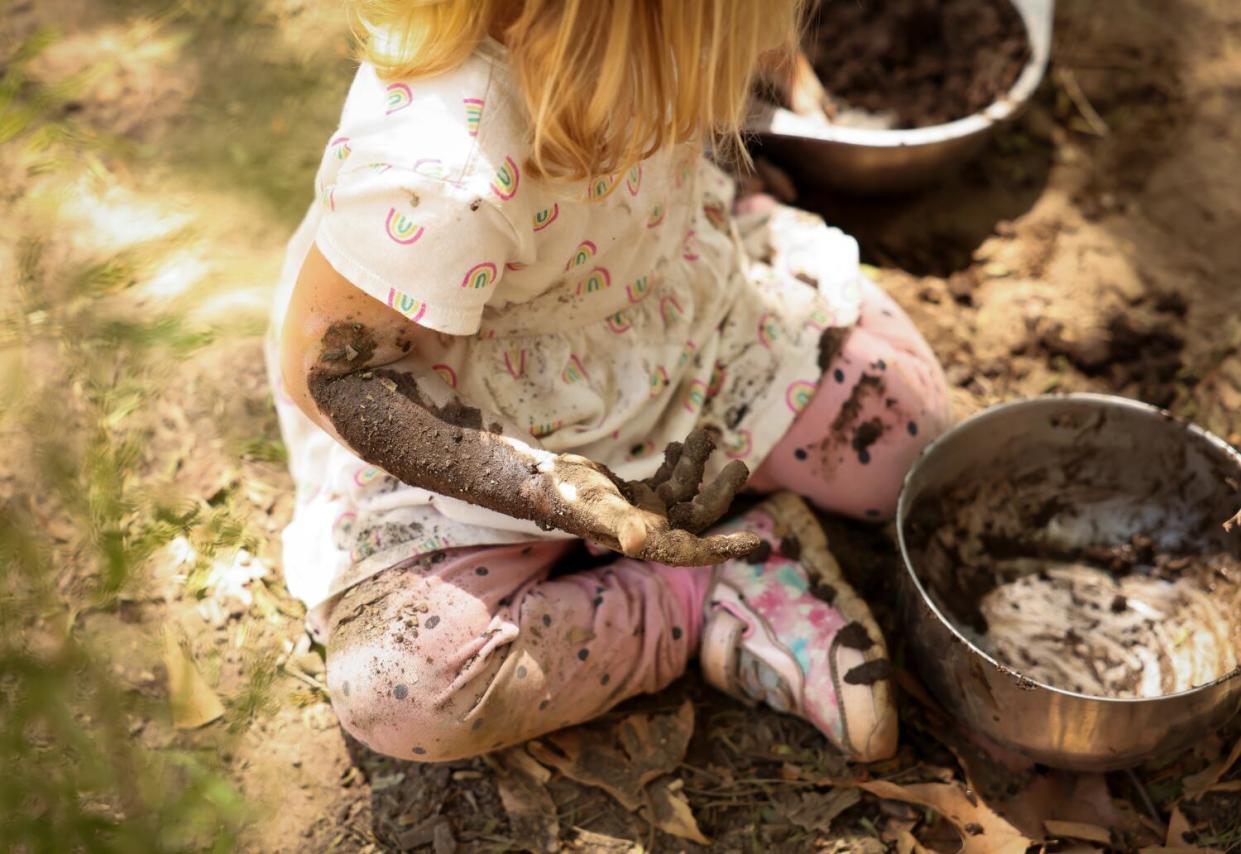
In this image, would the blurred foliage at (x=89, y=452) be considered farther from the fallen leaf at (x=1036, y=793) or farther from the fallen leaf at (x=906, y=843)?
the fallen leaf at (x=1036, y=793)

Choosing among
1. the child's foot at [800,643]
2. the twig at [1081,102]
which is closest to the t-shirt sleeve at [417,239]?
the child's foot at [800,643]

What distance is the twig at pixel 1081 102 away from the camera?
97.0 inches

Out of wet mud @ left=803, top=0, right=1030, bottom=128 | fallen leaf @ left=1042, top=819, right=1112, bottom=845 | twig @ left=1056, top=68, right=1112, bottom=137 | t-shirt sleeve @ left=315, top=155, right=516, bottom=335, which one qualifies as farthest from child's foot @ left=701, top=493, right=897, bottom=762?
twig @ left=1056, top=68, right=1112, bottom=137

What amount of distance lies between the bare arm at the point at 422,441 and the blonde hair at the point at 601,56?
0.90 feet

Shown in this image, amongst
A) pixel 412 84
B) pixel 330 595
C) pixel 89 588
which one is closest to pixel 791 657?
pixel 330 595

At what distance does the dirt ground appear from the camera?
5.33ft

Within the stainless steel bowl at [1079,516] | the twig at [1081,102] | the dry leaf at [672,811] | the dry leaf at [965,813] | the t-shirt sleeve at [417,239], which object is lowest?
the dry leaf at [672,811]

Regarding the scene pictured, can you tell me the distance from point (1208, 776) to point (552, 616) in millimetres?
962

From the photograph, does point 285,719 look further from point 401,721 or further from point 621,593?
point 621,593

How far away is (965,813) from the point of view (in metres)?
1.62

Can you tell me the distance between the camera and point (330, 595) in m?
1.61

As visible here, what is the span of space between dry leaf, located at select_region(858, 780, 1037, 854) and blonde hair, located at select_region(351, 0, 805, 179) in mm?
956

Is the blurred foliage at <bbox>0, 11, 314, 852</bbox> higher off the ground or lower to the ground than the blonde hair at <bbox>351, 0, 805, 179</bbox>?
lower

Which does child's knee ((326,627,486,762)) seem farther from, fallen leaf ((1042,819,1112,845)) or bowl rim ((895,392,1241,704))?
fallen leaf ((1042,819,1112,845))
